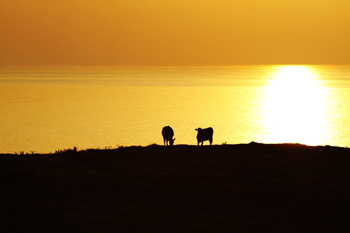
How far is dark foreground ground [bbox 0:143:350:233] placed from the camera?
15.1 meters

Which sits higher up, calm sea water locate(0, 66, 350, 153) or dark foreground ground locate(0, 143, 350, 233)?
calm sea water locate(0, 66, 350, 153)

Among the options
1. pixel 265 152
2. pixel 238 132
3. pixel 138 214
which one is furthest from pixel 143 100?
pixel 138 214

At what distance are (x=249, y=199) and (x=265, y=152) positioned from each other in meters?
7.17

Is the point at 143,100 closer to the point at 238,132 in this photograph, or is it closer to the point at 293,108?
the point at 293,108

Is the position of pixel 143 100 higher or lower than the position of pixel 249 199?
higher

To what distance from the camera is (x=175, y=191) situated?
59.4ft

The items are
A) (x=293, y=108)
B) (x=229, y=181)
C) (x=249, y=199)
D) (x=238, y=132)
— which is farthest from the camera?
(x=293, y=108)

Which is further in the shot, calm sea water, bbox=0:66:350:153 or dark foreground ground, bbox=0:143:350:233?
calm sea water, bbox=0:66:350:153

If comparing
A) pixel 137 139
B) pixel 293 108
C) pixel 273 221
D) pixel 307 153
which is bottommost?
pixel 273 221

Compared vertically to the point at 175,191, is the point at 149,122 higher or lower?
higher

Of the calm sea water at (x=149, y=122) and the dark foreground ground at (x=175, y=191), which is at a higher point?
the calm sea water at (x=149, y=122)

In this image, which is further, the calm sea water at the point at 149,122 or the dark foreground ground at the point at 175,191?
the calm sea water at the point at 149,122

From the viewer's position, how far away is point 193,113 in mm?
92688

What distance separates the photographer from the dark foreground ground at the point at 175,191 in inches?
596
